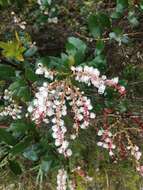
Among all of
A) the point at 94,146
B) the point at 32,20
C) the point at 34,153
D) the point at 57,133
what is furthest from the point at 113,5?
the point at 57,133

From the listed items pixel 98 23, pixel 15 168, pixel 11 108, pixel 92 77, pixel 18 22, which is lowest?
pixel 15 168

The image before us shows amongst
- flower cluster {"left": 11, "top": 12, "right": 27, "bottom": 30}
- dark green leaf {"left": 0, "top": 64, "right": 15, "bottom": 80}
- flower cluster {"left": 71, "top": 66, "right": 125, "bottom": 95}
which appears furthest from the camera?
flower cluster {"left": 11, "top": 12, "right": 27, "bottom": 30}

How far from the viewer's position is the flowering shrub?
4.45 ft

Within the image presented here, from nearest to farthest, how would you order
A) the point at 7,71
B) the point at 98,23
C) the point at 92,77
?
1. the point at 92,77
2. the point at 7,71
3. the point at 98,23

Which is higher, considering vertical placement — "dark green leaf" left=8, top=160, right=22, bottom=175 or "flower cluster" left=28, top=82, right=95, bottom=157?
"flower cluster" left=28, top=82, right=95, bottom=157

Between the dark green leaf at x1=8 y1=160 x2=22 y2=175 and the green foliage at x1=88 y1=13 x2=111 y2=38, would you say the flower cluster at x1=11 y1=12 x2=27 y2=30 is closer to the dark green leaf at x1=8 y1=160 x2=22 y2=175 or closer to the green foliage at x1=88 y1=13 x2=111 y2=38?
the green foliage at x1=88 y1=13 x2=111 y2=38

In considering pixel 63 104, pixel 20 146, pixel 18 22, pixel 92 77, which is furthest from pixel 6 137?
pixel 18 22

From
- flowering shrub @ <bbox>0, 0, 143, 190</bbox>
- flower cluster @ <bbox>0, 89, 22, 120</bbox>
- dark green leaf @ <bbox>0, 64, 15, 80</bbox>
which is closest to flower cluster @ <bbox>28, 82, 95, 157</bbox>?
flowering shrub @ <bbox>0, 0, 143, 190</bbox>

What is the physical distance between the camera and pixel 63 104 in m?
1.36

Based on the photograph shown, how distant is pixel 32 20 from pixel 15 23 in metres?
0.14

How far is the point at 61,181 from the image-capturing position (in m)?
1.61

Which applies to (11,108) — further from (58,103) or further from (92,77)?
(92,77)

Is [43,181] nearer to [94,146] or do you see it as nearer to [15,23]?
[94,146]

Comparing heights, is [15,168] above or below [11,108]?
below
